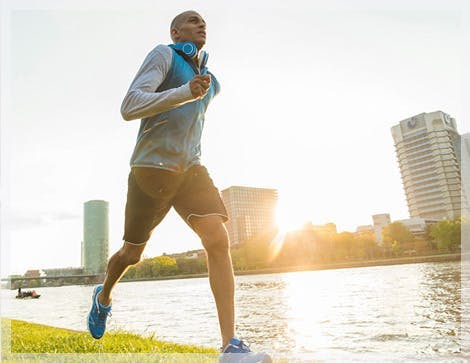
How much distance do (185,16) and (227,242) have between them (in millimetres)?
1306

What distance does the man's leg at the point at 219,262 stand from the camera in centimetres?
198

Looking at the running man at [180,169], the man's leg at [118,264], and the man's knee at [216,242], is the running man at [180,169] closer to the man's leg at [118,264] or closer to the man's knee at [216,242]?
the man's knee at [216,242]

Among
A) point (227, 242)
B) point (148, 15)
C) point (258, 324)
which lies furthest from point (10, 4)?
point (258, 324)

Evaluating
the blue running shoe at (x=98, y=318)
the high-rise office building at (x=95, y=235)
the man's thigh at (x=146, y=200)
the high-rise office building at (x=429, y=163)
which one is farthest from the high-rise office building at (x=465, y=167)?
the high-rise office building at (x=95, y=235)

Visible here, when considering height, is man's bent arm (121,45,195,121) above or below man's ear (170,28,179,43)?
below

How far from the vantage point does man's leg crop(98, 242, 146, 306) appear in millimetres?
2291

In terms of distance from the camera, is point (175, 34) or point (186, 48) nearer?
point (186, 48)

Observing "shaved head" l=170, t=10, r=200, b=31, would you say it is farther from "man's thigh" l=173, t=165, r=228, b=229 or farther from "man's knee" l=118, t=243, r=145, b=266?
"man's knee" l=118, t=243, r=145, b=266

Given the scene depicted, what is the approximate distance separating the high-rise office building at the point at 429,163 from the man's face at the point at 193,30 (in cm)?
7614

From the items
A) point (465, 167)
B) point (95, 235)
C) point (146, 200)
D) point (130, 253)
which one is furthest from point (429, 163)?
point (146, 200)

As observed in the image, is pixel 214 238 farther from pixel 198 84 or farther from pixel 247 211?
pixel 247 211

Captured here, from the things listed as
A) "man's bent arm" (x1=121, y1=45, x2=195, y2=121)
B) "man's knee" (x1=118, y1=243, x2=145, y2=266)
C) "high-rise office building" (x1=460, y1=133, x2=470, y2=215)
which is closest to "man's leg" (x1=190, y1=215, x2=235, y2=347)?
"man's knee" (x1=118, y1=243, x2=145, y2=266)

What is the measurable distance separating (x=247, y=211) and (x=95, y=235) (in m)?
39.6

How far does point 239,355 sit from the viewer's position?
5.82 feet
